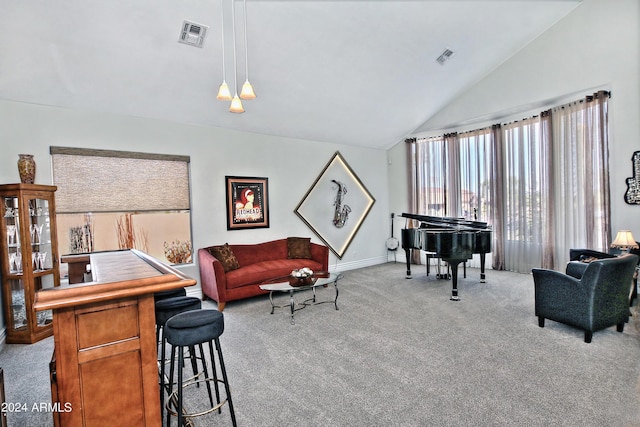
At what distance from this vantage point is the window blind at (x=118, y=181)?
13.2 feet

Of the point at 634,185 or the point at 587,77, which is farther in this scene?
the point at 587,77

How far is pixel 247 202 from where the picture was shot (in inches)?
217

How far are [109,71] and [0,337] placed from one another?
122 inches

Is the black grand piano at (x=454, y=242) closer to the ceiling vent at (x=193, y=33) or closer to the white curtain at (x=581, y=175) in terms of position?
the white curtain at (x=581, y=175)

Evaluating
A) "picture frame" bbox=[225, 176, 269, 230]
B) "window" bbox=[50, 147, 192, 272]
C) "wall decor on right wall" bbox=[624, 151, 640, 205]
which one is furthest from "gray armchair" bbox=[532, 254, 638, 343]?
"window" bbox=[50, 147, 192, 272]

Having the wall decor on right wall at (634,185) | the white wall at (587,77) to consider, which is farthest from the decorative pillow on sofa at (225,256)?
the wall decor on right wall at (634,185)

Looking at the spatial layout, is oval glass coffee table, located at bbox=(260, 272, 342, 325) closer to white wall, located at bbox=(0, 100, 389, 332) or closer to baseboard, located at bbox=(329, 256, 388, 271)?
white wall, located at bbox=(0, 100, 389, 332)

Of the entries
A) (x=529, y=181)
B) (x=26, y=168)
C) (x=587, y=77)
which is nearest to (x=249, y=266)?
(x=26, y=168)

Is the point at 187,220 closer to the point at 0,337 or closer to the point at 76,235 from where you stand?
the point at 76,235

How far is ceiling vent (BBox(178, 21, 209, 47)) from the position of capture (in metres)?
3.39

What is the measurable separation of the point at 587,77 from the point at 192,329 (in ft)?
21.4

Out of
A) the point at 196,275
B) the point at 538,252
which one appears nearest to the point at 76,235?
the point at 196,275

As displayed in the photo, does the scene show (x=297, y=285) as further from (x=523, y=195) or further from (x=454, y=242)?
(x=523, y=195)

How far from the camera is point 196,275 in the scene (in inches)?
198
